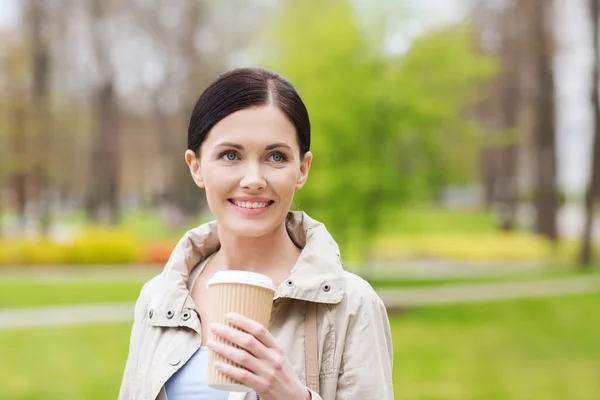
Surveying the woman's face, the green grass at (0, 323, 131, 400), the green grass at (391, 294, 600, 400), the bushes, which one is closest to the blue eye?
the woman's face

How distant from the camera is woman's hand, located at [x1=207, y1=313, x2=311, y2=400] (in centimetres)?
179

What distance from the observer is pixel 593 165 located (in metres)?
22.3

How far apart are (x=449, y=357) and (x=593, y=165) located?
43.8ft

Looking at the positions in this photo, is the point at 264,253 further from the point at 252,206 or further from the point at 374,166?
the point at 374,166

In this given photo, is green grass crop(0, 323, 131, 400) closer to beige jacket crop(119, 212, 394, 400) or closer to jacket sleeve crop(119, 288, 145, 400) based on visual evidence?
jacket sleeve crop(119, 288, 145, 400)

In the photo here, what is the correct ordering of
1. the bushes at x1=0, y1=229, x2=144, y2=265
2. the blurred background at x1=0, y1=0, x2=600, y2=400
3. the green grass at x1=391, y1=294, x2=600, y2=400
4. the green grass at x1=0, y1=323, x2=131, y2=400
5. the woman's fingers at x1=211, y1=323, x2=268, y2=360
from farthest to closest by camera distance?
the bushes at x1=0, y1=229, x2=144, y2=265, the blurred background at x1=0, y1=0, x2=600, y2=400, the green grass at x1=391, y1=294, x2=600, y2=400, the green grass at x1=0, y1=323, x2=131, y2=400, the woman's fingers at x1=211, y1=323, x2=268, y2=360

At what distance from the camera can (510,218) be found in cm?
3136

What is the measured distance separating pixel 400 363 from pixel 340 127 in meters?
5.35

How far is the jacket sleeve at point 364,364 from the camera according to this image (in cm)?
204

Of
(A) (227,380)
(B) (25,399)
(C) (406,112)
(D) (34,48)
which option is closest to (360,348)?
(A) (227,380)

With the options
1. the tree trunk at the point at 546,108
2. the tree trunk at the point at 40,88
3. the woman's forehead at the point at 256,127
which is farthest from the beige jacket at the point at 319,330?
the tree trunk at the point at 40,88

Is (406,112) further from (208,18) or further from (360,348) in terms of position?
(208,18)

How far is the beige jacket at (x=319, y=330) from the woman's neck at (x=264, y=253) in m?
0.07

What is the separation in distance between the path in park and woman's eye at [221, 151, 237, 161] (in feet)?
→ 37.4
